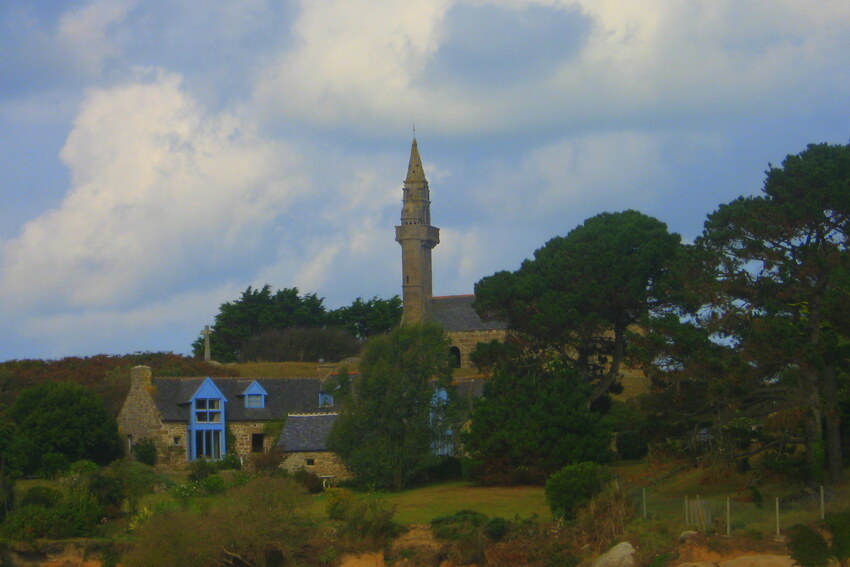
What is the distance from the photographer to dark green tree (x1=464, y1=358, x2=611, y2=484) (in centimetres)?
3969

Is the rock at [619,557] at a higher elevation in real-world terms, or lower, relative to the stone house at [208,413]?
lower

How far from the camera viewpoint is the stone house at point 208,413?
48.4m

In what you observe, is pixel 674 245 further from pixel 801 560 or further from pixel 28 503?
pixel 28 503

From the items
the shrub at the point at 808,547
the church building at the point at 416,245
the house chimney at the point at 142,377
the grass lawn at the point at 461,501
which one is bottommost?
the shrub at the point at 808,547

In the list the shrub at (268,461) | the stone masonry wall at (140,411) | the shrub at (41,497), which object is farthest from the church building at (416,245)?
the shrub at (41,497)

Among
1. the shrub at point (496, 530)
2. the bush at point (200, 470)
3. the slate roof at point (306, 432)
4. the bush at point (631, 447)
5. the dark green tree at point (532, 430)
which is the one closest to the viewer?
the shrub at point (496, 530)

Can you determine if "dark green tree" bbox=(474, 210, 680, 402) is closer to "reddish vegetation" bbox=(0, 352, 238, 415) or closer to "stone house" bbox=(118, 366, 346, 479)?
"stone house" bbox=(118, 366, 346, 479)

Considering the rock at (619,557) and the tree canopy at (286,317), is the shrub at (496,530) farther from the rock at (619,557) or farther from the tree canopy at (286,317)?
the tree canopy at (286,317)

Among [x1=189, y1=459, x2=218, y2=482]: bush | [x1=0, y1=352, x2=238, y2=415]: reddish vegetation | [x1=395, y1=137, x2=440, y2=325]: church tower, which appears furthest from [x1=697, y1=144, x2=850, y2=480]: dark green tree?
[x1=395, y1=137, x2=440, y2=325]: church tower

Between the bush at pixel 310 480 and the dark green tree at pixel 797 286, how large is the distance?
50.0 ft

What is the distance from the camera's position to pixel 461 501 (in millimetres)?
37938

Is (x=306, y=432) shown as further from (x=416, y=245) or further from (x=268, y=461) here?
(x=416, y=245)

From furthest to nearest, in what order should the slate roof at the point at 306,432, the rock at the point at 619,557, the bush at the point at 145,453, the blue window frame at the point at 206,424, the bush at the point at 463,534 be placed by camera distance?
the blue window frame at the point at 206,424, the bush at the point at 145,453, the slate roof at the point at 306,432, the bush at the point at 463,534, the rock at the point at 619,557

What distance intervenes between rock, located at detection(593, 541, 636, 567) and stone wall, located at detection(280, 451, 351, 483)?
15226 millimetres
